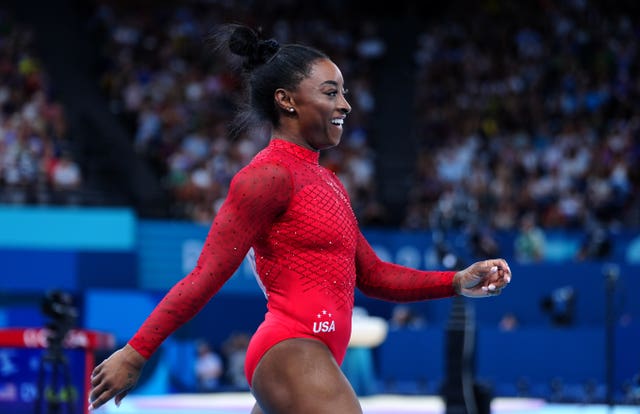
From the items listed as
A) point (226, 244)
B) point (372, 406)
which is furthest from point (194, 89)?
point (226, 244)

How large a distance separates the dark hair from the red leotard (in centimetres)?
17

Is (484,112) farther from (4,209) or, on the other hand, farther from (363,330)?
(4,209)

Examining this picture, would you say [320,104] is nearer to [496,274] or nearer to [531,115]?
[496,274]

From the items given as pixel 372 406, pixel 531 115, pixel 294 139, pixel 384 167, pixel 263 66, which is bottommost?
pixel 372 406

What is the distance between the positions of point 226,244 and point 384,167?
1509 centimetres

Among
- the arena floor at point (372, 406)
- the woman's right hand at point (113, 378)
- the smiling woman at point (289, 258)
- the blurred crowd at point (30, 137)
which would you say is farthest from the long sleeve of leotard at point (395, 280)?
the blurred crowd at point (30, 137)

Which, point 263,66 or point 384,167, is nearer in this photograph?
point 263,66

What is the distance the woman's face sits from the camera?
3607 millimetres

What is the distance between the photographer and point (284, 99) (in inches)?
144

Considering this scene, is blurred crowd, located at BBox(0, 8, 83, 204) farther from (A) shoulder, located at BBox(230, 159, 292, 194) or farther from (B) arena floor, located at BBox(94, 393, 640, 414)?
(A) shoulder, located at BBox(230, 159, 292, 194)

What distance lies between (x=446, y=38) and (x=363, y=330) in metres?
8.01

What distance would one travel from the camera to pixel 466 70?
19.0 metres

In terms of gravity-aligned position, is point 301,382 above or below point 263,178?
below

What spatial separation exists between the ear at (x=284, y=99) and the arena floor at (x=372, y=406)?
25.7 feet
